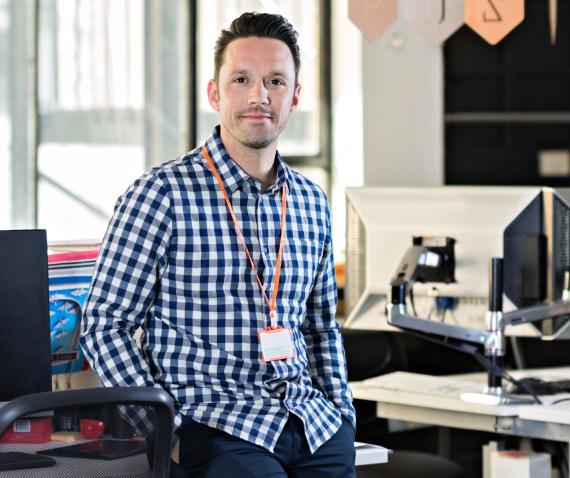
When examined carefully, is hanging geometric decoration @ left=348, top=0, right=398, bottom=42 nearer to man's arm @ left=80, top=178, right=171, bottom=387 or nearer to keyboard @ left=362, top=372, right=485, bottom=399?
keyboard @ left=362, top=372, right=485, bottom=399

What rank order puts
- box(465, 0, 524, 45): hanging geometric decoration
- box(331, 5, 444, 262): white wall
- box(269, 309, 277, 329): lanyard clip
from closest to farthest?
box(269, 309, 277, 329): lanyard clip
box(465, 0, 524, 45): hanging geometric decoration
box(331, 5, 444, 262): white wall

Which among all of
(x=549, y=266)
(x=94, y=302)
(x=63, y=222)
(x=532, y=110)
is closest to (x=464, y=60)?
(x=532, y=110)

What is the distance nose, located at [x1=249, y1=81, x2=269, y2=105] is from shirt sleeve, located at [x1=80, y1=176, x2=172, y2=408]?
25 centimetres

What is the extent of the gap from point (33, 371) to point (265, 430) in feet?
1.57

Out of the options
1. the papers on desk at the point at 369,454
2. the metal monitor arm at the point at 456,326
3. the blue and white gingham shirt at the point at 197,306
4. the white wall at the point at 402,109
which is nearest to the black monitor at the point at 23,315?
the blue and white gingham shirt at the point at 197,306

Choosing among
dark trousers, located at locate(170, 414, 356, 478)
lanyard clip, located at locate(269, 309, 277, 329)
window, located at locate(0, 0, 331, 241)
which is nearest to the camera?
dark trousers, located at locate(170, 414, 356, 478)

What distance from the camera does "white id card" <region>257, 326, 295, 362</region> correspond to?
1888 mm

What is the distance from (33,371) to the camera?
1982 mm

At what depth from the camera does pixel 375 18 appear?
2.94m

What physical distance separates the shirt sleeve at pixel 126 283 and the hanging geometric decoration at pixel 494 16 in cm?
135

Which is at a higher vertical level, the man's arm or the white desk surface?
the man's arm

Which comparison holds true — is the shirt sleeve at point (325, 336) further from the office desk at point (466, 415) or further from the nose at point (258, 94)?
the office desk at point (466, 415)

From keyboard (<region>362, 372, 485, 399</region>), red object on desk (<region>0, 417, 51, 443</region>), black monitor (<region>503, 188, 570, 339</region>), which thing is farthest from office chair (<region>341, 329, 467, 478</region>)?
red object on desk (<region>0, 417, 51, 443</region>)

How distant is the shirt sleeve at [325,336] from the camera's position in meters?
2.12
